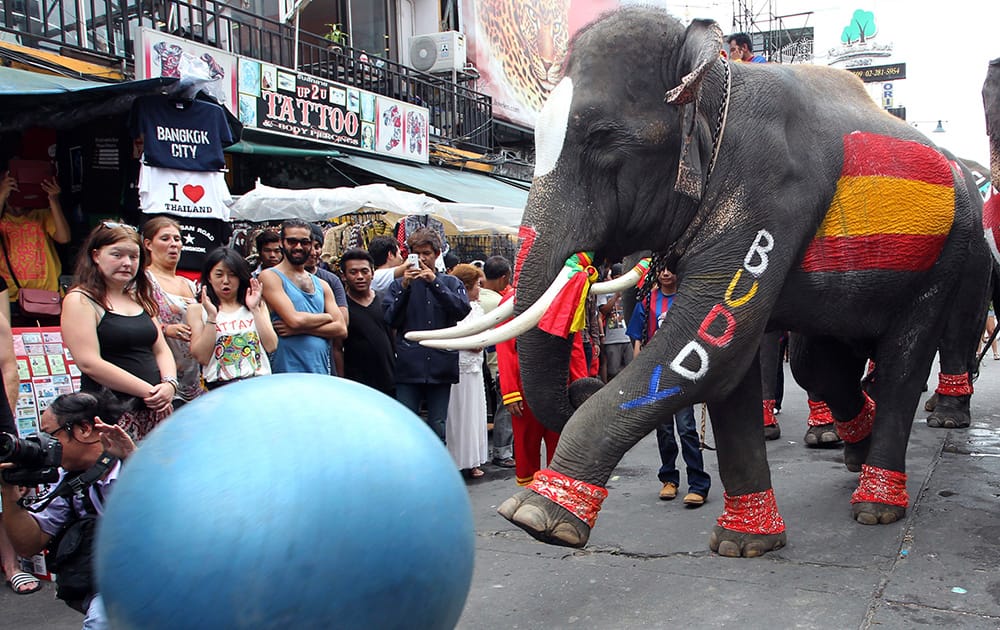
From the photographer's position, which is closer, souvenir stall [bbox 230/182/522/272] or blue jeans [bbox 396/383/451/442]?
blue jeans [bbox 396/383/451/442]

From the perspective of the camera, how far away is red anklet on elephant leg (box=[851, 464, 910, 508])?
457cm

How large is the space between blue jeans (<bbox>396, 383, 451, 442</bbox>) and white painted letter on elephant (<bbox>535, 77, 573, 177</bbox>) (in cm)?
281

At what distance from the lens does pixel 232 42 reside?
37.9 feet

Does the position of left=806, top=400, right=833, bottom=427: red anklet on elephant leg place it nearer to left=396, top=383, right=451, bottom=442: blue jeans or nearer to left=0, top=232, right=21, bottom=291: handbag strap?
left=396, top=383, right=451, bottom=442: blue jeans

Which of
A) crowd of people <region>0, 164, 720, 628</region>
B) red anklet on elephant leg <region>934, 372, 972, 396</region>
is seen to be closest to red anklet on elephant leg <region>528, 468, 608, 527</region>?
crowd of people <region>0, 164, 720, 628</region>

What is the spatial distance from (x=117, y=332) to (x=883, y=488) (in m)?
3.65

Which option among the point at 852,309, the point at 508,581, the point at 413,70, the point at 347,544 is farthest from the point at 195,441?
the point at 413,70

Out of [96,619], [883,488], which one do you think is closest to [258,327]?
[96,619]

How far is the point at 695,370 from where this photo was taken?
3549mm

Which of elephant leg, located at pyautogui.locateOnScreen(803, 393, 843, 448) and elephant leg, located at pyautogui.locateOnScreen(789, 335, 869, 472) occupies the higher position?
elephant leg, located at pyautogui.locateOnScreen(789, 335, 869, 472)

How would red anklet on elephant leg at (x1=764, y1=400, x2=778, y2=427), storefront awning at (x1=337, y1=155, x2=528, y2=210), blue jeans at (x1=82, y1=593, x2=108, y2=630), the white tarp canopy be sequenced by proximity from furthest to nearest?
storefront awning at (x1=337, y1=155, x2=528, y2=210) < the white tarp canopy < red anklet on elephant leg at (x1=764, y1=400, x2=778, y2=427) < blue jeans at (x1=82, y1=593, x2=108, y2=630)

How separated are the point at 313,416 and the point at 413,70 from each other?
1418 cm

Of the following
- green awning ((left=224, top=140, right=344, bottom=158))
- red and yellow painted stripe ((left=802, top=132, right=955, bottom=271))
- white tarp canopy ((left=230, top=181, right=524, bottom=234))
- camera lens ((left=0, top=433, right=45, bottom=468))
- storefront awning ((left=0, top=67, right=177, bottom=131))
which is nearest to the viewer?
camera lens ((left=0, top=433, right=45, bottom=468))

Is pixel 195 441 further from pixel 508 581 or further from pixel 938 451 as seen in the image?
pixel 938 451
